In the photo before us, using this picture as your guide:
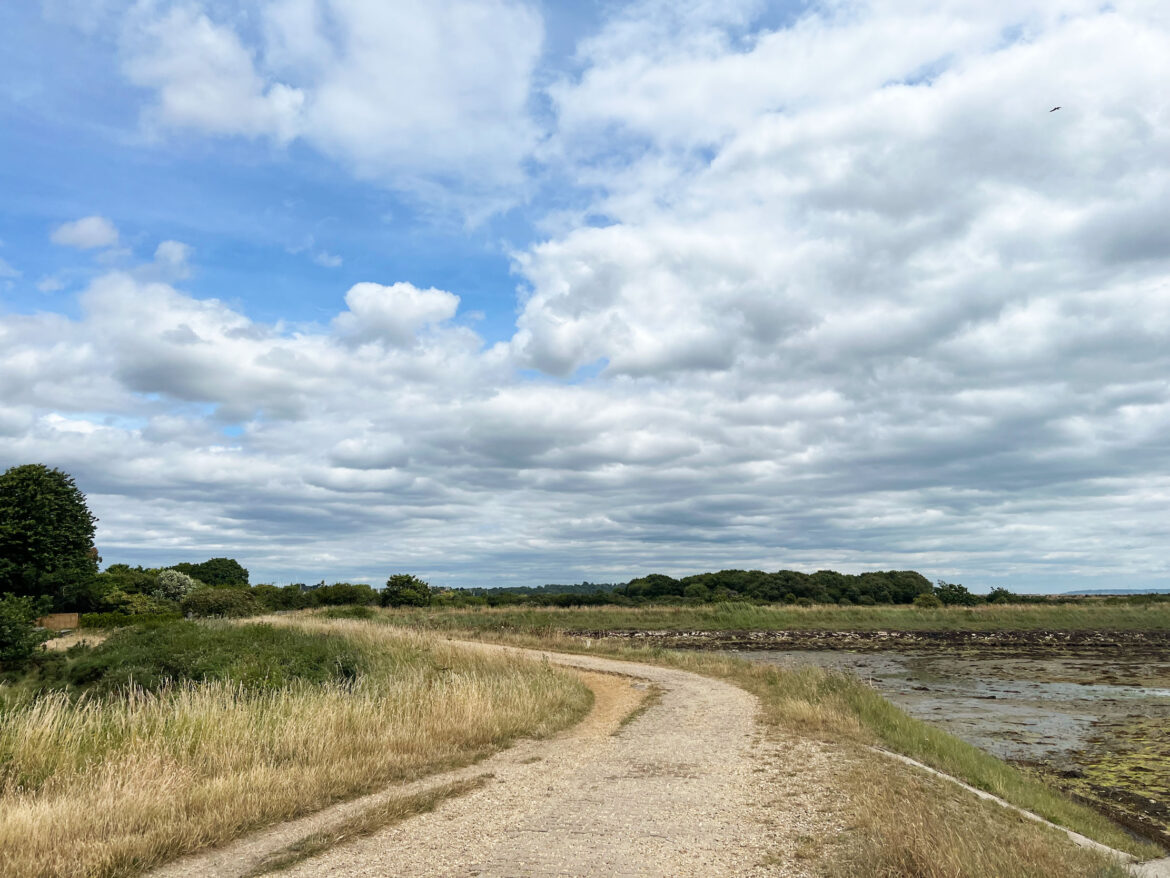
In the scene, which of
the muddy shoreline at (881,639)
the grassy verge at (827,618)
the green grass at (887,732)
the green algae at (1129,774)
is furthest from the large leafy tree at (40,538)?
the green algae at (1129,774)

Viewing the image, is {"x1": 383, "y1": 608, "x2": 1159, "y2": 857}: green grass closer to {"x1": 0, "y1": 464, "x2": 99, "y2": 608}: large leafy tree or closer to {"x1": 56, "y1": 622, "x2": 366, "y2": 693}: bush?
{"x1": 56, "y1": 622, "x2": 366, "y2": 693}: bush

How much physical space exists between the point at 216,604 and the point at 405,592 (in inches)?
956

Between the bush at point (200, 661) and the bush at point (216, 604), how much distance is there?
26.1 meters

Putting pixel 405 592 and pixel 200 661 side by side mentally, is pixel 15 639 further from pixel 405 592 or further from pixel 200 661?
pixel 405 592

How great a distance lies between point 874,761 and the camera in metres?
11.7

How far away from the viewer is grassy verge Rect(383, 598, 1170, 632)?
186 ft

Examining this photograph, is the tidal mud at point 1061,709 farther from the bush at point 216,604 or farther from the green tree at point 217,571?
the green tree at point 217,571

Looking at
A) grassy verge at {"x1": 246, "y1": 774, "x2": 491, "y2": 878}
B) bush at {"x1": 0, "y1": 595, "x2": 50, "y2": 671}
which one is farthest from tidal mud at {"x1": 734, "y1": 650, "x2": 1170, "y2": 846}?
bush at {"x1": 0, "y1": 595, "x2": 50, "y2": 671}

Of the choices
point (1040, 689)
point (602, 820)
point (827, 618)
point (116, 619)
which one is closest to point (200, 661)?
point (602, 820)

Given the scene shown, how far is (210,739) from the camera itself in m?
10.2

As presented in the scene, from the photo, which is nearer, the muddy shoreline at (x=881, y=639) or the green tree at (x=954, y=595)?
the muddy shoreline at (x=881, y=639)

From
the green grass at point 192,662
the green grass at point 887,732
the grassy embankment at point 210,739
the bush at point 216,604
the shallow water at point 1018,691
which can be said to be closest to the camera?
the grassy embankment at point 210,739

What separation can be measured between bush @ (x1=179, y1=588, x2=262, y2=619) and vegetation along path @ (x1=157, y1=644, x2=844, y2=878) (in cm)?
3790

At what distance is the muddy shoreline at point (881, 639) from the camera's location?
4516 centimetres
